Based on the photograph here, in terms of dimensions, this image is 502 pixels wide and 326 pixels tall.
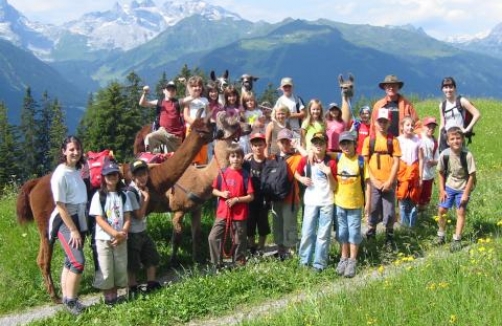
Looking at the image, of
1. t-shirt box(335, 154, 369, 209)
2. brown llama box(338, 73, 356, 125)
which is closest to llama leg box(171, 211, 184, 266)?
t-shirt box(335, 154, 369, 209)

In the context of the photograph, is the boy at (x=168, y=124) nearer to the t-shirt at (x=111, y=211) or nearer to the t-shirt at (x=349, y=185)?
the t-shirt at (x=111, y=211)

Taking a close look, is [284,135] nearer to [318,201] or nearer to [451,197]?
[318,201]

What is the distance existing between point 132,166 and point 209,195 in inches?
51.8

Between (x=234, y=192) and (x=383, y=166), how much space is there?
2.14 meters

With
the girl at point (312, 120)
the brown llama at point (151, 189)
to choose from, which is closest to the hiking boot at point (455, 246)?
the girl at point (312, 120)

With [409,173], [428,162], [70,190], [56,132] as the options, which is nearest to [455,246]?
[409,173]

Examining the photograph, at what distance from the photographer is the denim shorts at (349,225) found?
7059 millimetres

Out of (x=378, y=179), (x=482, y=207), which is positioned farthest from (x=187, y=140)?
(x=482, y=207)

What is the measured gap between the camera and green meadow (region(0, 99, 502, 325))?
15.9 feet

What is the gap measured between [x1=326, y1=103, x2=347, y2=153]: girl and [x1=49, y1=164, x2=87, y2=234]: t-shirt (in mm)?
3782

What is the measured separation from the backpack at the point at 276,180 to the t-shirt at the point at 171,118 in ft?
9.26

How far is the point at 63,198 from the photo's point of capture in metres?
6.58

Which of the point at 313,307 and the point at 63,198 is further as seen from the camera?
the point at 63,198

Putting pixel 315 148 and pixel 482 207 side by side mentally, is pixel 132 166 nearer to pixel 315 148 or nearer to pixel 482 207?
pixel 315 148
